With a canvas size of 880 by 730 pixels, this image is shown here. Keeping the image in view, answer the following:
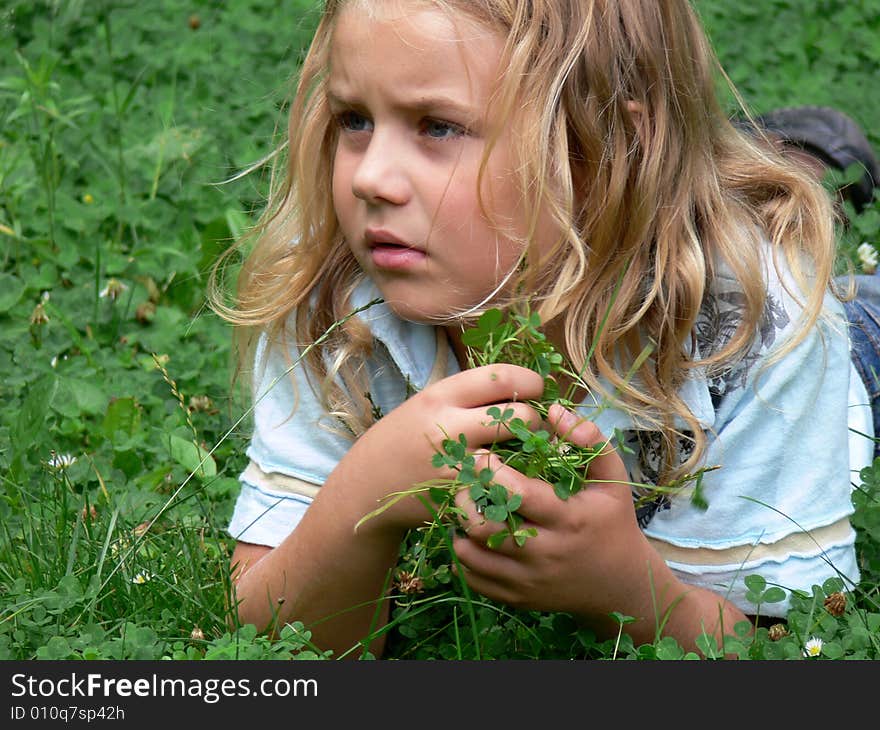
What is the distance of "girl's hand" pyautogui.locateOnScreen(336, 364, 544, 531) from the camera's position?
6.11 ft

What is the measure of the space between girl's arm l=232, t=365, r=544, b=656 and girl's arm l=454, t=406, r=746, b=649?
0.08 metres

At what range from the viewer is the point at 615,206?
2225 mm

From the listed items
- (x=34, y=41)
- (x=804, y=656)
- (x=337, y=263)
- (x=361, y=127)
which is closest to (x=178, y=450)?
(x=337, y=263)

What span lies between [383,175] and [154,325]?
1.48m

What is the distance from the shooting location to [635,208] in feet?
7.41

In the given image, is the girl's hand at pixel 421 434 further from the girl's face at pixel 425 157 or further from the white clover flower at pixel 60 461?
the white clover flower at pixel 60 461

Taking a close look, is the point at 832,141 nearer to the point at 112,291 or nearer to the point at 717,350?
the point at 717,350

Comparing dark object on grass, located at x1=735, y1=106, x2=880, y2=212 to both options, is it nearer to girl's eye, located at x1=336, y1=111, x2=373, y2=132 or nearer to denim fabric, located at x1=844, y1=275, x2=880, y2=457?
denim fabric, located at x1=844, y1=275, x2=880, y2=457

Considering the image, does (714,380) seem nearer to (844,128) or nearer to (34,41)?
(844,128)

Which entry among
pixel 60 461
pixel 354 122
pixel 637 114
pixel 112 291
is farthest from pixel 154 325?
pixel 637 114

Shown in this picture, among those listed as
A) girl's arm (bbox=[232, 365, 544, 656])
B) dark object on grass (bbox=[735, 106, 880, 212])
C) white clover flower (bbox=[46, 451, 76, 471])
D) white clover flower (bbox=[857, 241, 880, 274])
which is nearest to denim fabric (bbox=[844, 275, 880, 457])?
white clover flower (bbox=[857, 241, 880, 274])

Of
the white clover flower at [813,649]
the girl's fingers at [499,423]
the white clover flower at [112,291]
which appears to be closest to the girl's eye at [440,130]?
the girl's fingers at [499,423]

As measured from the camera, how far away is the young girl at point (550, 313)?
2.00 meters

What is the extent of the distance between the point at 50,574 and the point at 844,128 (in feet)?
8.78
